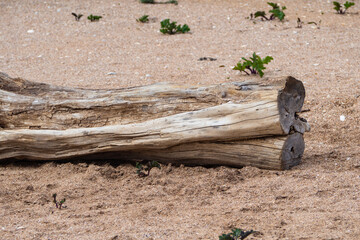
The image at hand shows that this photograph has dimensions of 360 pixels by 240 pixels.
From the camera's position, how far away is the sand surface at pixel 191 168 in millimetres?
3160

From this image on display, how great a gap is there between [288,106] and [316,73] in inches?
106

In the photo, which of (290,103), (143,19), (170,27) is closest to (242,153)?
(290,103)

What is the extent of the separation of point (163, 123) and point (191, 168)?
433 mm

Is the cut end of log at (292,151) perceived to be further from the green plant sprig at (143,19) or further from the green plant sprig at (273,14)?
the green plant sprig at (143,19)

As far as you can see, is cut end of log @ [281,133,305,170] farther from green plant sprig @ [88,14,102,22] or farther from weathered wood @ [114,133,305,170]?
green plant sprig @ [88,14,102,22]

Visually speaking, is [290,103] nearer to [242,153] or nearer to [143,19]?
[242,153]

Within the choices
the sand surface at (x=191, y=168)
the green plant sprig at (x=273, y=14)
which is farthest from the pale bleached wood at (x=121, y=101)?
the green plant sprig at (x=273, y=14)

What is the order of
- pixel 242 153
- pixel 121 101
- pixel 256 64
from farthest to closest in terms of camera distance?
pixel 256 64 → pixel 121 101 → pixel 242 153

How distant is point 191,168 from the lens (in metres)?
4.03

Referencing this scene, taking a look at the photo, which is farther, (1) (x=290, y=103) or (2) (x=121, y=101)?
(2) (x=121, y=101)

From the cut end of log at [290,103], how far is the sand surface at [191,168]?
1.22ft

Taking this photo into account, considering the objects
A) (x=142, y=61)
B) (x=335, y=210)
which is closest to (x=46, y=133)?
(x=335, y=210)

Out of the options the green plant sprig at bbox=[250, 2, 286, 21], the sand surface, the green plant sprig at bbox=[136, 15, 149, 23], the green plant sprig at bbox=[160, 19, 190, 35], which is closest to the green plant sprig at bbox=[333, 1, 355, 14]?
the sand surface

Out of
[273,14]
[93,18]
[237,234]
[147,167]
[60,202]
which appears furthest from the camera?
[93,18]
